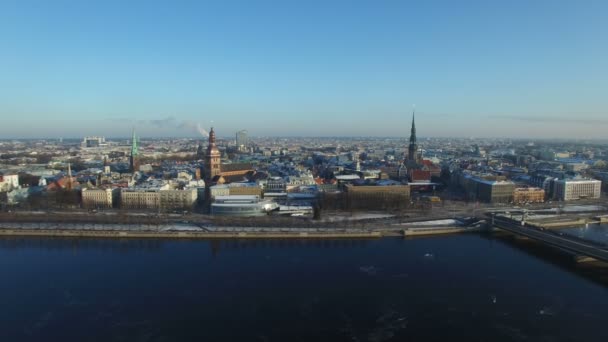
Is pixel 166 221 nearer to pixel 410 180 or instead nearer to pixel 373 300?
pixel 373 300

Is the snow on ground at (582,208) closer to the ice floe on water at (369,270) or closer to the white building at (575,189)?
the white building at (575,189)

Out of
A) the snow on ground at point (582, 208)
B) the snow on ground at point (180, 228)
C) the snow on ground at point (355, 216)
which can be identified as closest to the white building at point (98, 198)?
the snow on ground at point (180, 228)

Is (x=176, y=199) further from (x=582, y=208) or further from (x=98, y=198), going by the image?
(x=582, y=208)

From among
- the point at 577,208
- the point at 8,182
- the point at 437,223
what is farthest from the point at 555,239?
the point at 8,182

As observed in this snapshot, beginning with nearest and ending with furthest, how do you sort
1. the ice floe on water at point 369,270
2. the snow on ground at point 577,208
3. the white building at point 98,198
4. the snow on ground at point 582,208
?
1. the ice floe on water at point 369,270
2. the snow on ground at point 577,208
3. the snow on ground at point 582,208
4. the white building at point 98,198

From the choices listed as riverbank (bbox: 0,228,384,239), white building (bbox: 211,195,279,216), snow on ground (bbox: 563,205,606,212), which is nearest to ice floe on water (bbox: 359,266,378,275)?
riverbank (bbox: 0,228,384,239)
